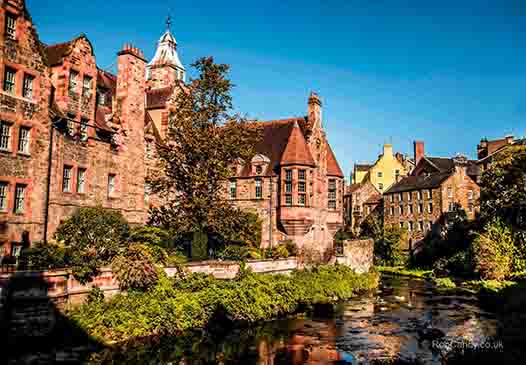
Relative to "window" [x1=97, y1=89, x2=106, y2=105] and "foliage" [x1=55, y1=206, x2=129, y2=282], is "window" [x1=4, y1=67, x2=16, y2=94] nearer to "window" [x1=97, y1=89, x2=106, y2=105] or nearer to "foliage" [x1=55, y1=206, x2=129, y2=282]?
"foliage" [x1=55, y1=206, x2=129, y2=282]

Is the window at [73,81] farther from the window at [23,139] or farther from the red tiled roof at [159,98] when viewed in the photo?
the red tiled roof at [159,98]

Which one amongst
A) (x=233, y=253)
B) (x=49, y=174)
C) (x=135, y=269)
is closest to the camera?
(x=135, y=269)

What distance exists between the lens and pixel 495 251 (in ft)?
137

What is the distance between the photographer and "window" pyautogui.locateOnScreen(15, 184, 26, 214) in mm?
24750

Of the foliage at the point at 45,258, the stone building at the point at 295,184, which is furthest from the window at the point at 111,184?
the stone building at the point at 295,184

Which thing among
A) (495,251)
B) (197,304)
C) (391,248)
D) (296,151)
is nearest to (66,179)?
(197,304)

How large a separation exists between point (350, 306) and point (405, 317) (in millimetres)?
4836

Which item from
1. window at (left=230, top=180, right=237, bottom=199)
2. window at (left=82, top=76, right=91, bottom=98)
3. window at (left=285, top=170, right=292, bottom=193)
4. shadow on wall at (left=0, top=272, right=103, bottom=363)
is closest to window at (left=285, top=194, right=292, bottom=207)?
window at (left=285, top=170, right=292, bottom=193)

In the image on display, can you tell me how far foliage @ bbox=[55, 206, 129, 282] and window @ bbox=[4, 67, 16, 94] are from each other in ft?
24.7

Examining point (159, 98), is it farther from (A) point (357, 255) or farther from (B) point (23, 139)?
(A) point (357, 255)

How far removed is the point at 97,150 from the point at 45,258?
10.9m

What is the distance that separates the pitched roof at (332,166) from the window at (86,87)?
2422 cm

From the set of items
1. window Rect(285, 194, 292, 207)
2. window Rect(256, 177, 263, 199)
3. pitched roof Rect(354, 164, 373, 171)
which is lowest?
window Rect(285, 194, 292, 207)

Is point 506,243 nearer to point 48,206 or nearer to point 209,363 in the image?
point 209,363
